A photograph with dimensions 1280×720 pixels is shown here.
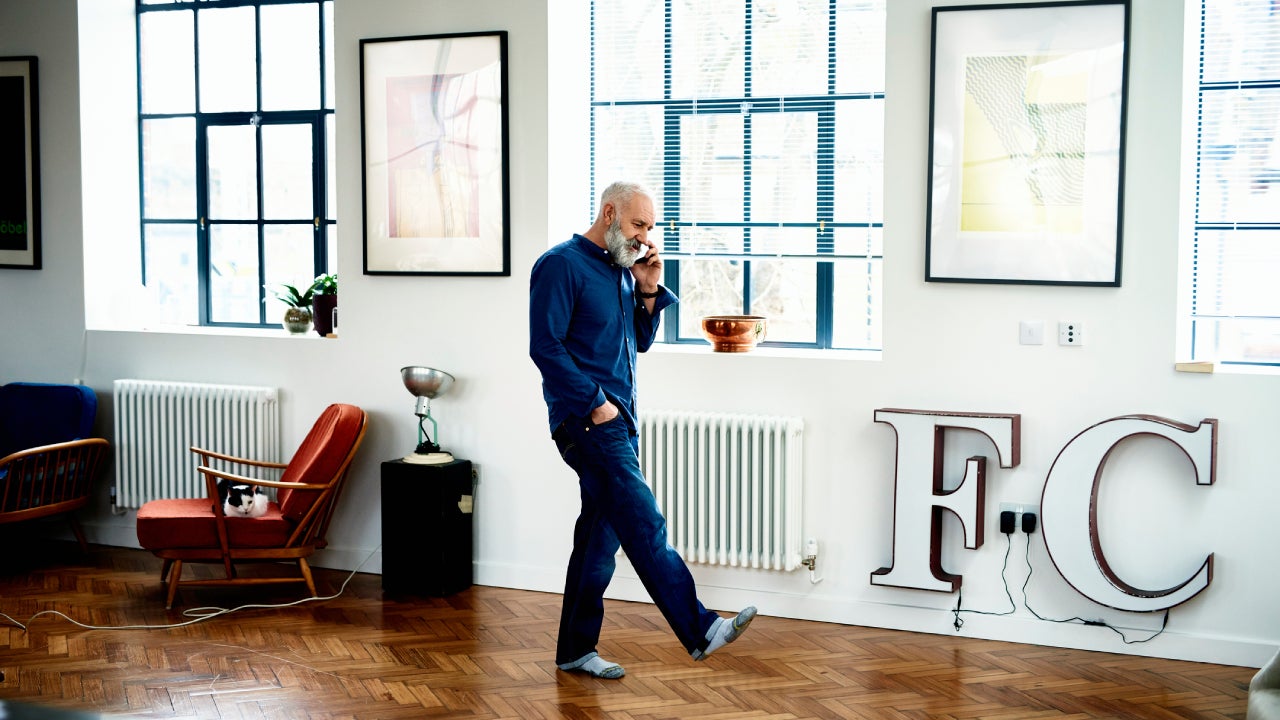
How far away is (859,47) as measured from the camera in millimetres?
4695

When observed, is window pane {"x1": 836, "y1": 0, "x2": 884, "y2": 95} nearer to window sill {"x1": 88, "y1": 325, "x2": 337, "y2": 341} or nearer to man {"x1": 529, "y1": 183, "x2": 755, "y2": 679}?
man {"x1": 529, "y1": 183, "x2": 755, "y2": 679}

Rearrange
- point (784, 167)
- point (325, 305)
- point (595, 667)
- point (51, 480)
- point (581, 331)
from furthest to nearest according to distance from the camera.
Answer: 1. point (325, 305)
2. point (51, 480)
3. point (784, 167)
4. point (595, 667)
5. point (581, 331)

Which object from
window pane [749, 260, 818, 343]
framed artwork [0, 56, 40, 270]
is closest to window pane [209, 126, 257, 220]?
framed artwork [0, 56, 40, 270]

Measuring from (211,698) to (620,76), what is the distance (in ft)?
10.3

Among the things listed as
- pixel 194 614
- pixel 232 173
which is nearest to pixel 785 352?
pixel 194 614

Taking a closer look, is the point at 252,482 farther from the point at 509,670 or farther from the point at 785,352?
the point at 785,352

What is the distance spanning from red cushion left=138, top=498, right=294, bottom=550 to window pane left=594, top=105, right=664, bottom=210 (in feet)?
6.96

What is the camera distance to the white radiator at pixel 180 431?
5.37 m

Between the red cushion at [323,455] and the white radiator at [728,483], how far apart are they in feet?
4.36

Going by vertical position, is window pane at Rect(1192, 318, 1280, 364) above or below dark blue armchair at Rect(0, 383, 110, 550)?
above

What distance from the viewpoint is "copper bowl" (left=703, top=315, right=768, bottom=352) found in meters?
4.71

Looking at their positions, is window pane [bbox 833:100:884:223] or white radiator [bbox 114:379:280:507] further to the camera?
white radiator [bbox 114:379:280:507]

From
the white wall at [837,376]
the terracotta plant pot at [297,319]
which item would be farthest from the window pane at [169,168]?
the terracotta plant pot at [297,319]

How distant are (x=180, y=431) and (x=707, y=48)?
10.6ft
